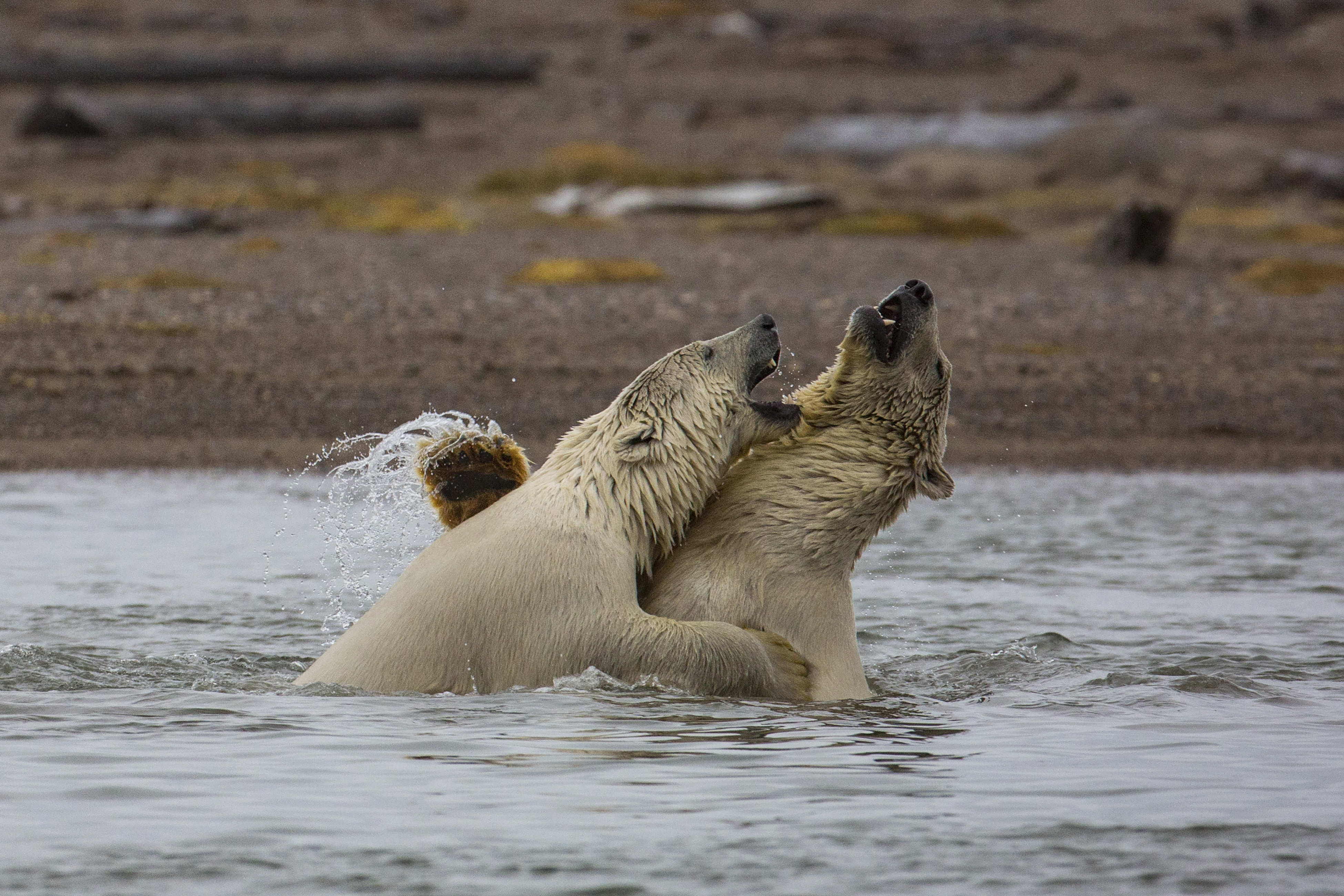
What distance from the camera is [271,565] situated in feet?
29.2

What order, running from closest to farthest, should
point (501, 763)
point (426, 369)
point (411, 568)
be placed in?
point (501, 763)
point (411, 568)
point (426, 369)

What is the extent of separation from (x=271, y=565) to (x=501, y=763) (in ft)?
13.5

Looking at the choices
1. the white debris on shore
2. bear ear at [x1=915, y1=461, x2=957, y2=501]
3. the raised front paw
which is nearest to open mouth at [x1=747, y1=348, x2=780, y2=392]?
bear ear at [x1=915, y1=461, x2=957, y2=501]

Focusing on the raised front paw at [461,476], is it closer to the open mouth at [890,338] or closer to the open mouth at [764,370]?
the open mouth at [764,370]

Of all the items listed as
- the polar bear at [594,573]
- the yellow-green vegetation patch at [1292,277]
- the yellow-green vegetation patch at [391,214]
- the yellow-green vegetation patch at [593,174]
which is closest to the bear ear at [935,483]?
the polar bear at [594,573]

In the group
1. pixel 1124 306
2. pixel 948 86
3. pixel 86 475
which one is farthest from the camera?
A: pixel 948 86

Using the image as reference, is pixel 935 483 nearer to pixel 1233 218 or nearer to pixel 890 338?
pixel 890 338

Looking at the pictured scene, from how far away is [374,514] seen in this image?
26.3 feet

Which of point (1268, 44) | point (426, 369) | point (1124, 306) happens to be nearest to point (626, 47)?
point (1268, 44)

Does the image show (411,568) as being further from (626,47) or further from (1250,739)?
(626,47)

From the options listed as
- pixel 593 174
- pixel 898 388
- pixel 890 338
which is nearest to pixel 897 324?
pixel 890 338

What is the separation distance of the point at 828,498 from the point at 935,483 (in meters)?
0.43

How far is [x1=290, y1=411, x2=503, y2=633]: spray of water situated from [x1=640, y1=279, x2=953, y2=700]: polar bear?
75 centimetres

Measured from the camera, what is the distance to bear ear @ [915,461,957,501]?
19.4 ft
